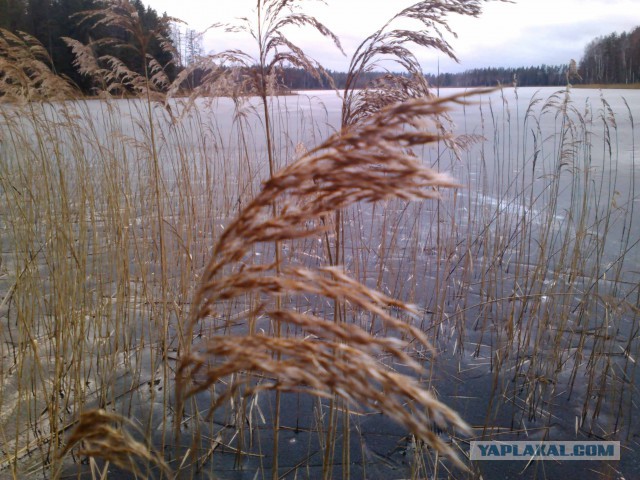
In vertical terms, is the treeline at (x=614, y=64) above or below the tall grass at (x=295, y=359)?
above

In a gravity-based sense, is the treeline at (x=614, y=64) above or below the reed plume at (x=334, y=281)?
above

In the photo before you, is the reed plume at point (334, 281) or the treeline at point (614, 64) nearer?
the reed plume at point (334, 281)

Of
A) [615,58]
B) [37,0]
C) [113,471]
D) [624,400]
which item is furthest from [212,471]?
[37,0]

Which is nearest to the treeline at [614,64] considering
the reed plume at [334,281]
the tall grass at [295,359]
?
the tall grass at [295,359]

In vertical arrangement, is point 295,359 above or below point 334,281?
below

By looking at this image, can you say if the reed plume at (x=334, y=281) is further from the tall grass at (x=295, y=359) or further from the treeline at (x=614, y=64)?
the treeline at (x=614, y=64)

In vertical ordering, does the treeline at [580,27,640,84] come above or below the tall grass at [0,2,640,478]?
above

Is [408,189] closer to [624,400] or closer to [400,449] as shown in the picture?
[400,449]

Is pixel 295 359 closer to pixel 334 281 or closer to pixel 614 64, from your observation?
pixel 334 281

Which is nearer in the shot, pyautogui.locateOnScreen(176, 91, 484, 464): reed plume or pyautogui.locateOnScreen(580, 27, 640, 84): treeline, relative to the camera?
pyautogui.locateOnScreen(176, 91, 484, 464): reed plume

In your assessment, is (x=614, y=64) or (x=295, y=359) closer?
(x=295, y=359)

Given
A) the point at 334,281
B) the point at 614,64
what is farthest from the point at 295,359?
the point at 614,64

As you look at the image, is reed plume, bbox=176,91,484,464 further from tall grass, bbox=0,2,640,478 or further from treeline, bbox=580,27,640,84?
treeline, bbox=580,27,640,84

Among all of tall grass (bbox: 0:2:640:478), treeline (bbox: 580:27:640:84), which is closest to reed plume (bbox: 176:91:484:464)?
tall grass (bbox: 0:2:640:478)
